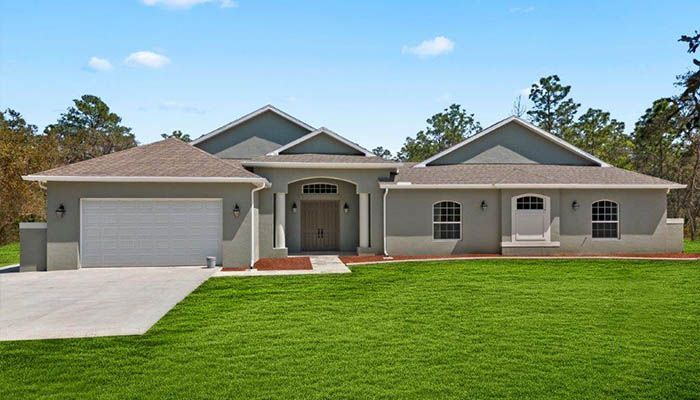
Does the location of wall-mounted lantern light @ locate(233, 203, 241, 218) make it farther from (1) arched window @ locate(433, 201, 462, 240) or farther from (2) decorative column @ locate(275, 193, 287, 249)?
(1) arched window @ locate(433, 201, 462, 240)

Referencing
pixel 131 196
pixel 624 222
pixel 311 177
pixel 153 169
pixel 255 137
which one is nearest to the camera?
pixel 131 196

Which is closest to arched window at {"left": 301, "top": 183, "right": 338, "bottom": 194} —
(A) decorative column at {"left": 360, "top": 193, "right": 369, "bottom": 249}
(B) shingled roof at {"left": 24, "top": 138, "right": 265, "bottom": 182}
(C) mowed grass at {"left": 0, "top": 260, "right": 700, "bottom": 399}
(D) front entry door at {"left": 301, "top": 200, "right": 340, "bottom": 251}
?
(D) front entry door at {"left": 301, "top": 200, "right": 340, "bottom": 251}

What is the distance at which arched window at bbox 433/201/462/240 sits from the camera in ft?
62.3

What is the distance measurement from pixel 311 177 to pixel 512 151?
9.89 m

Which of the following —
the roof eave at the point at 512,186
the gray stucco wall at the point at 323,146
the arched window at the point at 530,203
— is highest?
the gray stucco wall at the point at 323,146

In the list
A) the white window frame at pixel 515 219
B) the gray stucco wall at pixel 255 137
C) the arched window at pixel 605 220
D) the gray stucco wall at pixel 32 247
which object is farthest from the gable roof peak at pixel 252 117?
the arched window at pixel 605 220

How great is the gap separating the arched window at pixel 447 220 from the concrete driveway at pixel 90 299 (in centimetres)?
930

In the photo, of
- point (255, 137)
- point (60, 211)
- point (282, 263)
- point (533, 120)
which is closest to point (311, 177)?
point (282, 263)

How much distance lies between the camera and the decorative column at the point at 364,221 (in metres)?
18.7

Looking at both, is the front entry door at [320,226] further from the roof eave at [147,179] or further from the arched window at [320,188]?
the roof eave at [147,179]

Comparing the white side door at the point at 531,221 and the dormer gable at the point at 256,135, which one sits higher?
the dormer gable at the point at 256,135

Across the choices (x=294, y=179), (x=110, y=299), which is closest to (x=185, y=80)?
(x=294, y=179)

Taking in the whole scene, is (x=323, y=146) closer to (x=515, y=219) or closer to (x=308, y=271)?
(x=308, y=271)

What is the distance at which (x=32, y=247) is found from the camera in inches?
586
